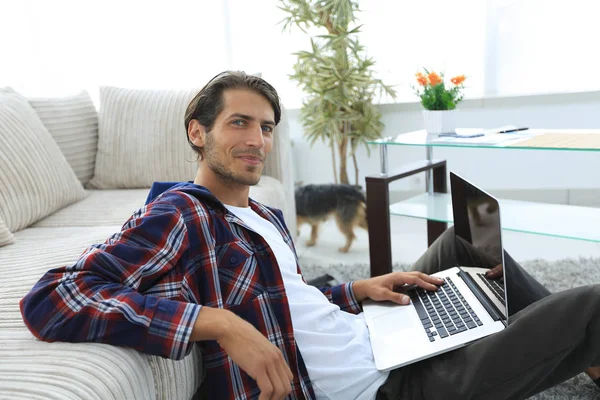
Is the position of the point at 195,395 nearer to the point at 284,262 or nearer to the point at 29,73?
the point at 284,262

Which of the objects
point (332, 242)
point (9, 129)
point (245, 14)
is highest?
point (245, 14)

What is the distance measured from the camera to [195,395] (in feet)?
4.21

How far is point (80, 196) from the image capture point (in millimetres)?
2354

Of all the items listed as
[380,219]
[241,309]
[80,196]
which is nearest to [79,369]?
[241,309]

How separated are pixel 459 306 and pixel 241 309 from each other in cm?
46

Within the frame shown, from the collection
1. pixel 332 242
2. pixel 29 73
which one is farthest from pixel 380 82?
pixel 29 73

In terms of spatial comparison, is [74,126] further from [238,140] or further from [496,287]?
[496,287]

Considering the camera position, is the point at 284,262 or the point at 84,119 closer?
the point at 284,262

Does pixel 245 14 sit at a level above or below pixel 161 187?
above

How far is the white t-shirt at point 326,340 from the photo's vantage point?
112cm

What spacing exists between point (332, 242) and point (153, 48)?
6.19 ft

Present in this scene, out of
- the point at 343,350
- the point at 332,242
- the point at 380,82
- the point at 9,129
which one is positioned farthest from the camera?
the point at 380,82

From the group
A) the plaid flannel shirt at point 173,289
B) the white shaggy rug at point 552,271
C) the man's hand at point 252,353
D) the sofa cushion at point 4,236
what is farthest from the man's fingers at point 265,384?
the white shaggy rug at point 552,271

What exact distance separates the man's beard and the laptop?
1.29 ft
